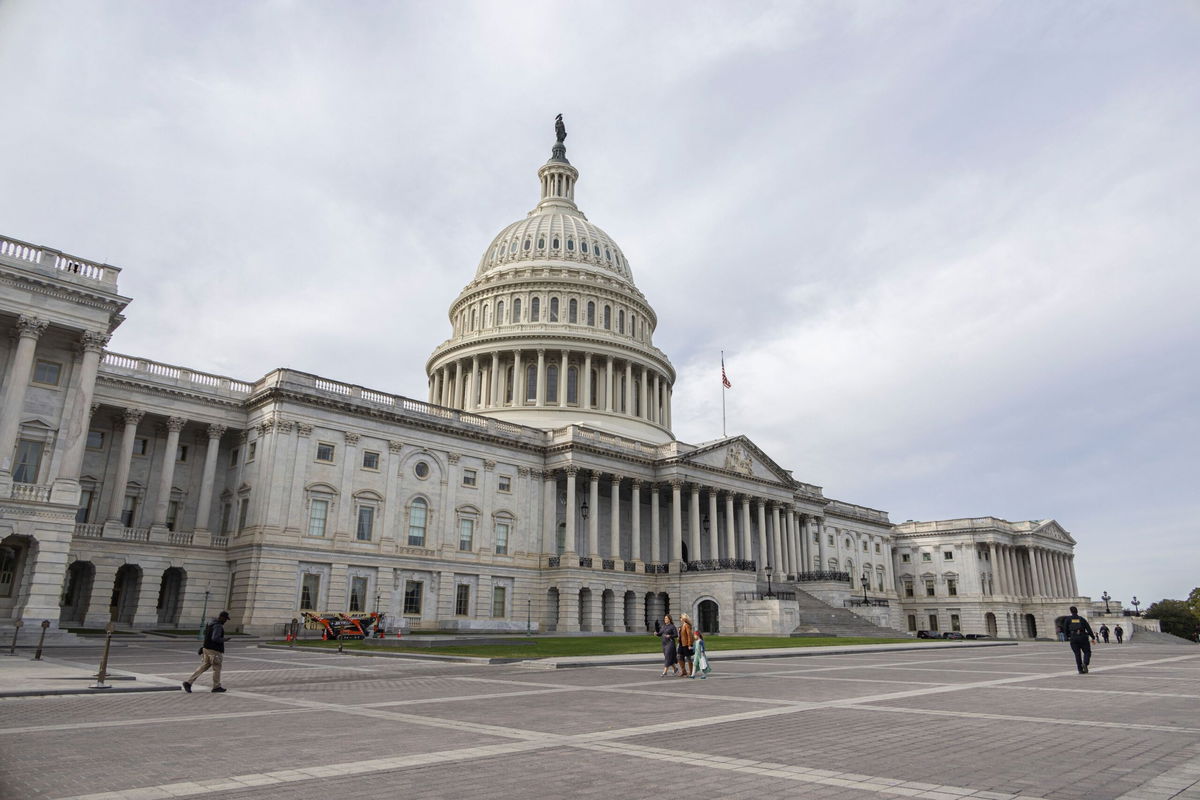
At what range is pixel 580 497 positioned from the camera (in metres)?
68.7

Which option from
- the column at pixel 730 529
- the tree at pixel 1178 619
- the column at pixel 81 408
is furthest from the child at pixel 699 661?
the tree at pixel 1178 619

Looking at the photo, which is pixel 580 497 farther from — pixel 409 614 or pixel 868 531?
pixel 868 531

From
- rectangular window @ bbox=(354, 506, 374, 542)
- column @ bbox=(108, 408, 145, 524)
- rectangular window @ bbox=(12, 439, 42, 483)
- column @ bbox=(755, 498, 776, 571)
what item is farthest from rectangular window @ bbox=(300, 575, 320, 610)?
column @ bbox=(755, 498, 776, 571)

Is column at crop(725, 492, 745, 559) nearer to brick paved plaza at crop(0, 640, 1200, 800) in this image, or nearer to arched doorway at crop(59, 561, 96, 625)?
arched doorway at crop(59, 561, 96, 625)

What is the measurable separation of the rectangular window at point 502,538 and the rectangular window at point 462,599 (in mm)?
4178

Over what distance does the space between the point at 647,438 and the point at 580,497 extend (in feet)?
50.5

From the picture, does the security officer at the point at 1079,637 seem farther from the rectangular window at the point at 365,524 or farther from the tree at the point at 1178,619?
the tree at the point at 1178,619

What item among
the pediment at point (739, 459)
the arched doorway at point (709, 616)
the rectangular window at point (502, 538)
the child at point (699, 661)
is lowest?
the child at point (699, 661)

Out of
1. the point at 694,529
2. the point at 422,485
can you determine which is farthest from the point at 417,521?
the point at 694,529

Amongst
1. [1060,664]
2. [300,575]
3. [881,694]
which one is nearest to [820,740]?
[881,694]

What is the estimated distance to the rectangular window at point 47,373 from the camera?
40281 mm

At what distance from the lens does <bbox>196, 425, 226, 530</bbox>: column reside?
167 ft

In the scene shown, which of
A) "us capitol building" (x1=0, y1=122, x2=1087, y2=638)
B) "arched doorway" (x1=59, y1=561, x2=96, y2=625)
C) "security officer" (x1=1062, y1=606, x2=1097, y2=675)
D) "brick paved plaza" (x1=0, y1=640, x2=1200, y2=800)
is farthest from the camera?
"arched doorway" (x1=59, y1=561, x2=96, y2=625)

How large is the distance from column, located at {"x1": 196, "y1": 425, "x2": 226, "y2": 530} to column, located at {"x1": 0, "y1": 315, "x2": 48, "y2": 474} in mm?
14016
